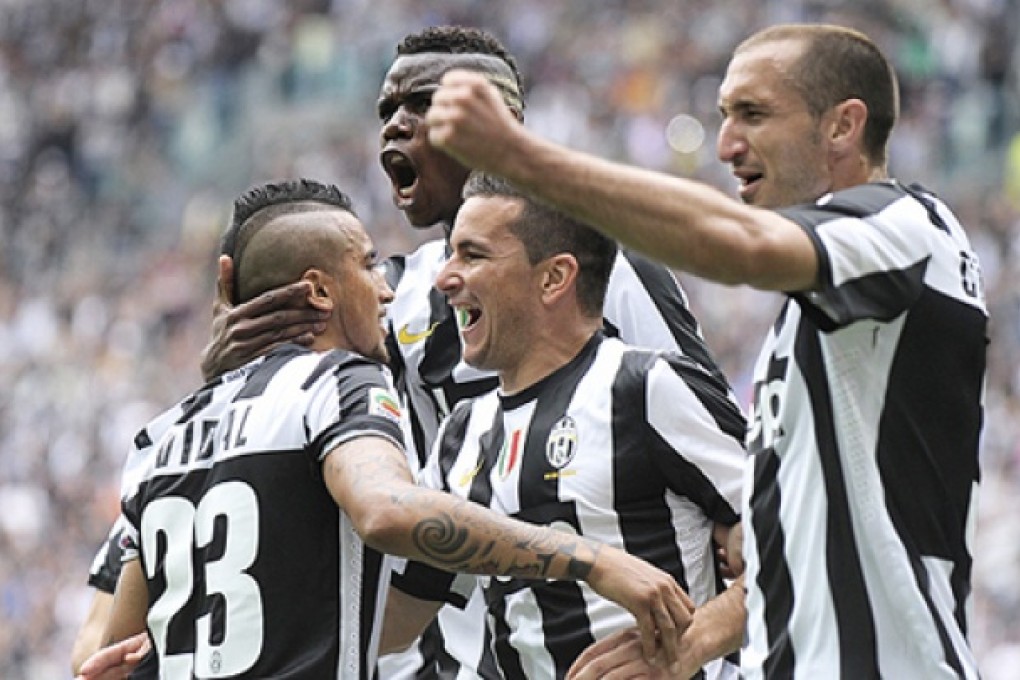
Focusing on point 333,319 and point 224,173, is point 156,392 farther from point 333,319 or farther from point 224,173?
point 333,319

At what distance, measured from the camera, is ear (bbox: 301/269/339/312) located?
5762 mm

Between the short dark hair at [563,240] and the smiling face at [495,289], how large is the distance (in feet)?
0.07

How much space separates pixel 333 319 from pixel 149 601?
Answer: 0.82 m

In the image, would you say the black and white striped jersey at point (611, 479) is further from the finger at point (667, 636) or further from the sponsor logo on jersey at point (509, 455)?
the finger at point (667, 636)

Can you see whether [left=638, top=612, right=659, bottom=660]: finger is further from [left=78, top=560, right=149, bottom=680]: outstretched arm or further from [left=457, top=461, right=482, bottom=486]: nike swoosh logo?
[left=78, top=560, right=149, bottom=680]: outstretched arm

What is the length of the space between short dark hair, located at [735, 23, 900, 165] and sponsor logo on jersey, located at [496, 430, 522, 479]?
1201 mm

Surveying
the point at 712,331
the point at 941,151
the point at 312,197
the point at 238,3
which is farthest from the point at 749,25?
the point at 312,197

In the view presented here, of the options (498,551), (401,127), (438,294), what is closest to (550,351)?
(498,551)

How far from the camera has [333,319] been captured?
580cm

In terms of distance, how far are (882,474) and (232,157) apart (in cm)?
2232

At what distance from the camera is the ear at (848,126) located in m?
5.12

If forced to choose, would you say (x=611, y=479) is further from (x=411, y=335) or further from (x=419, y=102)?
(x=419, y=102)

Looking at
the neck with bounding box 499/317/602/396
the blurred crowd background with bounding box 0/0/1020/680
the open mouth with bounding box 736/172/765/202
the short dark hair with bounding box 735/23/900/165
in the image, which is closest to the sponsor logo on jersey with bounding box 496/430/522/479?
the neck with bounding box 499/317/602/396

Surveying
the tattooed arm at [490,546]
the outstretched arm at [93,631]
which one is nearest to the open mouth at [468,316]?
the tattooed arm at [490,546]
